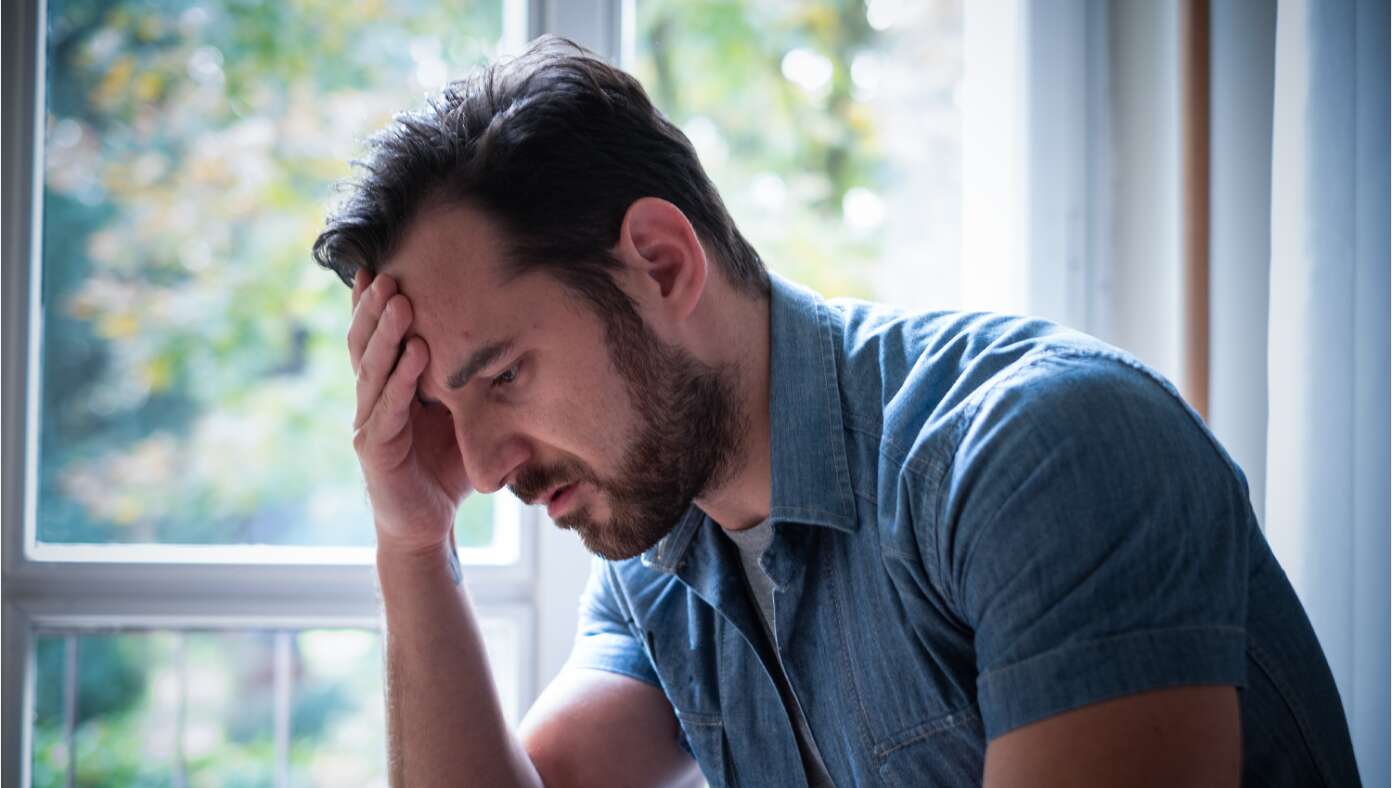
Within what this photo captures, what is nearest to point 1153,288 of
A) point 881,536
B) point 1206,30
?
point 1206,30

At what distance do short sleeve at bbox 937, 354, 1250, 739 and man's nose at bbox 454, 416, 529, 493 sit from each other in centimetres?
45

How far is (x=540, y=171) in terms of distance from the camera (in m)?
1.01

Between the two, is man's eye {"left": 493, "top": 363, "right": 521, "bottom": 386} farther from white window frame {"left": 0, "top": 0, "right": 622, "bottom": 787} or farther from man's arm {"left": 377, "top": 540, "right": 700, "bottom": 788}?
white window frame {"left": 0, "top": 0, "right": 622, "bottom": 787}

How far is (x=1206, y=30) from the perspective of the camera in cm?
140

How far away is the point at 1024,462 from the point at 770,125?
8.35ft

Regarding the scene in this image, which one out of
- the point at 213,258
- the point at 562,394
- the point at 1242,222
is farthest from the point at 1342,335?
the point at 213,258

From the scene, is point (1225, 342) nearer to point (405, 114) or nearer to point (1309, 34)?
point (1309, 34)

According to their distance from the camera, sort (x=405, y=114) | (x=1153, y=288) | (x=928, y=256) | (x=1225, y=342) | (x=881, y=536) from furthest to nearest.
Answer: (x=928, y=256) < (x=1153, y=288) < (x=1225, y=342) < (x=405, y=114) < (x=881, y=536)

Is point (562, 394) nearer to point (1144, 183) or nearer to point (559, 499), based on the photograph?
point (559, 499)

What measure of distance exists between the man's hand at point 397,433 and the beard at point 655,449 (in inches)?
6.6

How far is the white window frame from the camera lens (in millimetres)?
1499

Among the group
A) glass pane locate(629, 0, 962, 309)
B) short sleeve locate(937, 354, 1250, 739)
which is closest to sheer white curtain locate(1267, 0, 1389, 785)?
short sleeve locate(937, 354, 1250, 739)

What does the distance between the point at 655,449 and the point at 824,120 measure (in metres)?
2.43

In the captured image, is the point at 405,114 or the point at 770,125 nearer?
the point at 405,114
